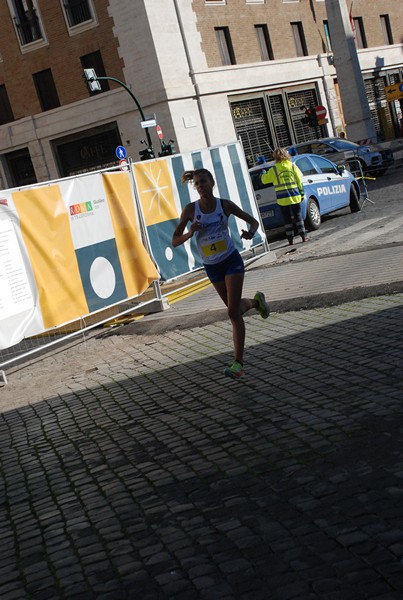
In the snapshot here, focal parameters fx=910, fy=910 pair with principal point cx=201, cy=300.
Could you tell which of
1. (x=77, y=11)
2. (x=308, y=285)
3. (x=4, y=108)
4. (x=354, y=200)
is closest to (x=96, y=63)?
(x=77, y=11)

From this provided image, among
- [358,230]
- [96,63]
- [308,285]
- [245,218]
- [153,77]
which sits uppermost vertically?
[96,63]

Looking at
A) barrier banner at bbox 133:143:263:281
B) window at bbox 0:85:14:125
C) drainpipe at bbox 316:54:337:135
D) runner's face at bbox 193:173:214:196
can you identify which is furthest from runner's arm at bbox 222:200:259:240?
drainpipe at bbox 316:54:337:135

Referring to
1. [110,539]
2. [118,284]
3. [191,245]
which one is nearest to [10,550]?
[110,539]

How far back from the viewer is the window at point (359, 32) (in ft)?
159

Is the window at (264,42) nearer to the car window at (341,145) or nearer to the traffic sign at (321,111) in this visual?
the traffic sign at (321,111)

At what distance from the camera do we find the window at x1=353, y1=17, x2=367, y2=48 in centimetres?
4856

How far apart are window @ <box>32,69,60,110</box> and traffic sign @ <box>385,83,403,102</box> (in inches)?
702

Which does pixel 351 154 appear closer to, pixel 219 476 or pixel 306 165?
pixel 306 165

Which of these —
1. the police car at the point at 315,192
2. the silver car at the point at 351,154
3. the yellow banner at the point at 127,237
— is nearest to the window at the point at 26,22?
Result: the silver car at the point at 351,154

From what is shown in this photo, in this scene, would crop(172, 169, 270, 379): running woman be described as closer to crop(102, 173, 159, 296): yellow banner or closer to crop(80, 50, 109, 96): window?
crop(102, 173, 159, 296): yellow banner

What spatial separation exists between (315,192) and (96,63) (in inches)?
844

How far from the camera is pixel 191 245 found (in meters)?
13.8

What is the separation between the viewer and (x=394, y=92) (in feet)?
156

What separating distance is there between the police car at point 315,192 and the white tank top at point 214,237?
11.1 m
